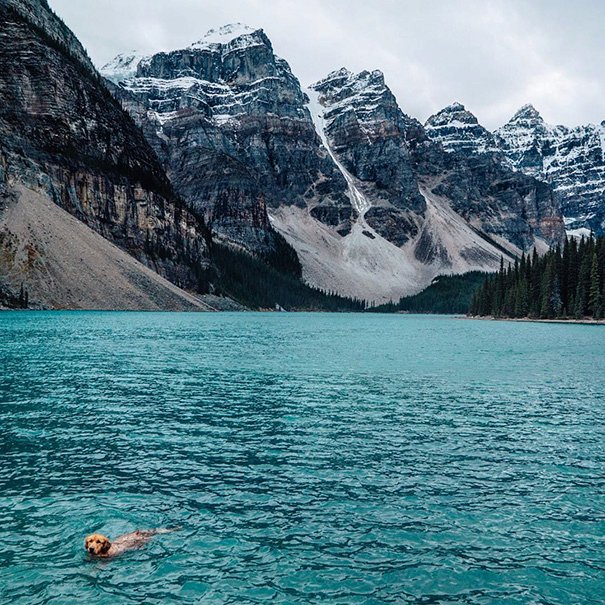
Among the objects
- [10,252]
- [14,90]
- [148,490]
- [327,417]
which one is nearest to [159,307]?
[10,252]

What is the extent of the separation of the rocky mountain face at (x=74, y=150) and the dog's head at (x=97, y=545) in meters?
126

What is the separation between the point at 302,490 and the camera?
16.0 m

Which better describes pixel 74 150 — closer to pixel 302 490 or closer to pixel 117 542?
pixel 302 490

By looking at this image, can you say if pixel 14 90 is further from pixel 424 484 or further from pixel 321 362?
pixel 424 484

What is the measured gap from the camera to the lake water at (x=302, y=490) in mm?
11016

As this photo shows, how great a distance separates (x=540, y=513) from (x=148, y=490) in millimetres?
10504

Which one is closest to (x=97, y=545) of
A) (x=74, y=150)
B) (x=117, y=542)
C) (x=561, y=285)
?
(x=117, y=542)

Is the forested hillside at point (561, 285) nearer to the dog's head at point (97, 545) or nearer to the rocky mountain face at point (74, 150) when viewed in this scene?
the rocky mountain face at point (74, 150)

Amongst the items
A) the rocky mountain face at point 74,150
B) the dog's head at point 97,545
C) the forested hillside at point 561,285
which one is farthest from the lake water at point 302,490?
the rocky mountain face at point 74,150

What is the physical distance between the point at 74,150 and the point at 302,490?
169m

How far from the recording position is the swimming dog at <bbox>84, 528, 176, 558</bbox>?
11.9 m

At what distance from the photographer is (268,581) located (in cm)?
1096

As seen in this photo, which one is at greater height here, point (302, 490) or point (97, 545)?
point (302, 490)

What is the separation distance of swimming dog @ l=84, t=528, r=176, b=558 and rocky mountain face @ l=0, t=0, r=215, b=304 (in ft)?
413
